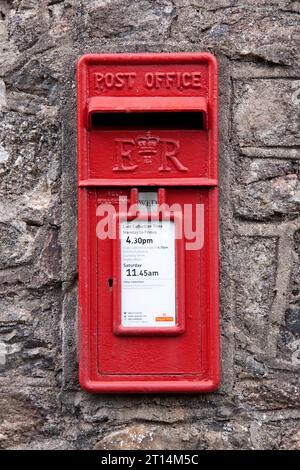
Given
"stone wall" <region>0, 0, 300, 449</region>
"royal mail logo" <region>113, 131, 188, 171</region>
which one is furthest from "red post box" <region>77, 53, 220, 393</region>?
"stone wall" <region>0, 0, 300, 449</region>

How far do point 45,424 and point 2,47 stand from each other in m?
1.16

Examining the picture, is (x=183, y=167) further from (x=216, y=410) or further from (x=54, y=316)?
(x=216, y=410)

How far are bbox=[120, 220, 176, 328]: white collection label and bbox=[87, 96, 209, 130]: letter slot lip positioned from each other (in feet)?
1.04

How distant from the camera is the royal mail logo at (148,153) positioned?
1935mm

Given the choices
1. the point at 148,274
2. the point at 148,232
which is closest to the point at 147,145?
the point at 148,232

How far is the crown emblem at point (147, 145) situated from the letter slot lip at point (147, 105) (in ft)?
0.30

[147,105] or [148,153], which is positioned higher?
[147,105]

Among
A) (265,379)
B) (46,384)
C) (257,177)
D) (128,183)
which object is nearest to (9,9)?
(128,183)

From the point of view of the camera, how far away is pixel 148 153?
6.38ft

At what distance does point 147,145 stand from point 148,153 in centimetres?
2

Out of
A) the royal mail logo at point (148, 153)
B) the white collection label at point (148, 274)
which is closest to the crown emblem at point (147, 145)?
the royal mail logo at point (148, 153)

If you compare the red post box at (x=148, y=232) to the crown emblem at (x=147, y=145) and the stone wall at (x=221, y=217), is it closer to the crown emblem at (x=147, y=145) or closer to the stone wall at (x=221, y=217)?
the crown emblem at (x=147, y=145)

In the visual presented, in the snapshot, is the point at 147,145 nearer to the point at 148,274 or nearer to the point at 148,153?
the point at 148,153
